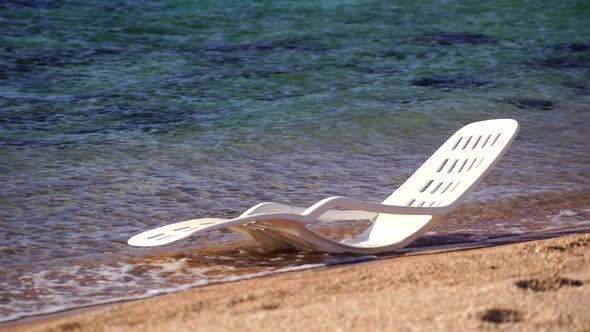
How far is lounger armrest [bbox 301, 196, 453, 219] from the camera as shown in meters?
3.40

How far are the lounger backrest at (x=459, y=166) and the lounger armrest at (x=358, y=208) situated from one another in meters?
0.09

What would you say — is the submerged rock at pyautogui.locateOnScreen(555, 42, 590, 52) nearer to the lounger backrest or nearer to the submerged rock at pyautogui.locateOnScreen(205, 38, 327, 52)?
the submerged rock at pyautogui.locateOnScreen(205, 38, 327, 52)

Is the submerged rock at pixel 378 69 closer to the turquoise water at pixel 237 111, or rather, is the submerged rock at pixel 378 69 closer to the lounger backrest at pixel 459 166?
the turquoise water at pixel 237 111

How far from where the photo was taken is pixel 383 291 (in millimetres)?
2777

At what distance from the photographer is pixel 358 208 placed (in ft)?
11.2

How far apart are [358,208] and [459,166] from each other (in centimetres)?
81

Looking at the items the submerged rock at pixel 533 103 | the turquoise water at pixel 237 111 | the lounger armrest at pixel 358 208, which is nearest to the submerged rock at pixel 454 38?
the turquoise water at pixel 237 111

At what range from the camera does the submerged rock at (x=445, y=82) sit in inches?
326

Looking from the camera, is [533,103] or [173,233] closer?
[173,233]

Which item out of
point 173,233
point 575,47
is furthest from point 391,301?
point 575,47

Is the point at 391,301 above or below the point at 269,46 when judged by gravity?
above

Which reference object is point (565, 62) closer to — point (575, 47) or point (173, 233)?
point (575, 47)

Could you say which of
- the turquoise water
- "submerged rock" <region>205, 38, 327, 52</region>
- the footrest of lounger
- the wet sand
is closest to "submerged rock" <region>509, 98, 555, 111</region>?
the turquoise water

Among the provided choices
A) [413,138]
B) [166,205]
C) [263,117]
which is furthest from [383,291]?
[263,117]
